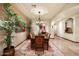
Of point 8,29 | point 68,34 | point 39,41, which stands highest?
point 8,29

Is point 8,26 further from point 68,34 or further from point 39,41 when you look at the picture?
point 68,34

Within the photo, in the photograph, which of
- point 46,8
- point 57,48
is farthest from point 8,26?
point 57,48

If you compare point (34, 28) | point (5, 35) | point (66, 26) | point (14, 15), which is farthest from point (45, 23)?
point (5, 35)

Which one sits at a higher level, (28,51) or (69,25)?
(69,25)

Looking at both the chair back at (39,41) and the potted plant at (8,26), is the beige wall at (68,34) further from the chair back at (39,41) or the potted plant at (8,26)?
the potted plant at (8,26)

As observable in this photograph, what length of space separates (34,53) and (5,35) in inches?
32.3

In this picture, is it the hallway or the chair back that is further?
the chair back

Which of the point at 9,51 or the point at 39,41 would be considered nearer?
the point at 9,51

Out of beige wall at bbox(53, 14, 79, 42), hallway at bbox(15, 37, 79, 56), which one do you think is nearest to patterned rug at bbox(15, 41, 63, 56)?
hallway at bbox(15, 37, 79, 56)

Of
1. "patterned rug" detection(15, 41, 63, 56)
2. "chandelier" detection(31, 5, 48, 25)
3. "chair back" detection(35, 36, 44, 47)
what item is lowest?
"patterned rug" detection(15, 41, 63, 56)

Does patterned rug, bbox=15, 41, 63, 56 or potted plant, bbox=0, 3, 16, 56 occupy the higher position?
potted plant, bbox=0, 3, 16, 56

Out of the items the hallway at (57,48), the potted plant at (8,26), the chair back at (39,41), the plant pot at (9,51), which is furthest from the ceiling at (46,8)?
the plant pot at (9,51)

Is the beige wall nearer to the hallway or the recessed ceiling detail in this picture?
the hallway

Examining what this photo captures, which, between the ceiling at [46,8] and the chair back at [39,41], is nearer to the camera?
the ceiling at [46,8]
